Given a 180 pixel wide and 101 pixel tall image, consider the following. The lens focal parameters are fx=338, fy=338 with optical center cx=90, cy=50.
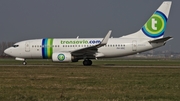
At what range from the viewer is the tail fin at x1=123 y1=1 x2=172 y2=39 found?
123 feet

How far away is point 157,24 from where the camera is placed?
3781 cm

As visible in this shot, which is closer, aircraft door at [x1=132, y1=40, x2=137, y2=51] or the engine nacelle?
the engine nacelle

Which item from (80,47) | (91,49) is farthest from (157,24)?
(80,47)

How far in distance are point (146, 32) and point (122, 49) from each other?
3418mm

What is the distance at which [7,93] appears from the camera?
41.9ft

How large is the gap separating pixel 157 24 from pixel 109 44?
592cm

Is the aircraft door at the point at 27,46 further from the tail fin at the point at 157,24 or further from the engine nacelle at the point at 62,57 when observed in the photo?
the tail fin at the point at 157,24

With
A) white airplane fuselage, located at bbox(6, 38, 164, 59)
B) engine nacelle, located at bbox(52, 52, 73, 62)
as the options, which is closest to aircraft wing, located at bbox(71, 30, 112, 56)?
engine nacelle, located at bbox(52, 52, 73, 62)

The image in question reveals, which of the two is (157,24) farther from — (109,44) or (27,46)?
(27,46)

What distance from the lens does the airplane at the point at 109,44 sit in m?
36.5

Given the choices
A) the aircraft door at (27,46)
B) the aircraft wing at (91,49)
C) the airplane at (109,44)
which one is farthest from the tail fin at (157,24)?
the aircraft door at (27,46)

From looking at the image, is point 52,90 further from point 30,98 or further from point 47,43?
point 47,43

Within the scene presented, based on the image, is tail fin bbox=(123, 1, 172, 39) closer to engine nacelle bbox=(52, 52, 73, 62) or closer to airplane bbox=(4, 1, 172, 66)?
airplane bbox=(4, 1, 172, 66)

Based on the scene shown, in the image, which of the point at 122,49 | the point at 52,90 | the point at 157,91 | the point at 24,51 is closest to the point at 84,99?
the point at 52,90
